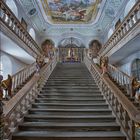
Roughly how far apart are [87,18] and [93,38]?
306cm

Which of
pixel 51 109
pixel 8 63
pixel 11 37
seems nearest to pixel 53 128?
pixel 51 109

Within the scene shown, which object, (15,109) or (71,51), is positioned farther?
(71,51)

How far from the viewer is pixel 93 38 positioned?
71.2 ft

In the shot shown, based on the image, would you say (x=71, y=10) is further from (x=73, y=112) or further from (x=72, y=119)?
→ (x=72, y=119)

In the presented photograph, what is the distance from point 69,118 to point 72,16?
14.5 meters

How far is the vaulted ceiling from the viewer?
15.7m

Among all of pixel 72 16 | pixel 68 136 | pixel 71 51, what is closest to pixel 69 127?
pixel 68 136

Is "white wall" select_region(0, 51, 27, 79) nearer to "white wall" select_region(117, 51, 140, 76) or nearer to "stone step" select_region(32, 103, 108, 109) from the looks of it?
"stone step" select_region(32, 103, 108, 109)

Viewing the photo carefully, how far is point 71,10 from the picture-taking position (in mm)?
17469

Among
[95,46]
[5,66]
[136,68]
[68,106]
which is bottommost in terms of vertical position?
[68,106]

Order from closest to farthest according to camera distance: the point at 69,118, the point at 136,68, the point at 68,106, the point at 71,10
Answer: the point at 69,118
the point at 68,106
the point at 136,68
the point at 71,10

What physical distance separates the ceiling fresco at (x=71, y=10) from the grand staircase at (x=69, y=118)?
9525 millimetres

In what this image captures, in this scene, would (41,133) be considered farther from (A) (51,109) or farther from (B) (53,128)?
(A) (51,109)

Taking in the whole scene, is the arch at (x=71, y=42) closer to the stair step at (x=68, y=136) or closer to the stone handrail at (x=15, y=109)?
the stone handrail at (x=15, y=109)
